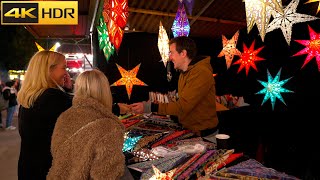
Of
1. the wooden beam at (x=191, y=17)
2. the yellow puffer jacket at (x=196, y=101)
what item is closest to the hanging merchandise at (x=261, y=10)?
the yellow puffer jacket at (x=196, y=101)

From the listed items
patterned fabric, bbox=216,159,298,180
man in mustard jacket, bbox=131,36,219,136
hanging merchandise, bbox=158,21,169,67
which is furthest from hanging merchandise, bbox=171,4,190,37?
patterned fabric, bbox=216,159,298,180

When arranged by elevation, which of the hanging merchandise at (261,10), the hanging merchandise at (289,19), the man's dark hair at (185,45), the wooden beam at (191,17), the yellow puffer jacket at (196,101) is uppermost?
the wooden beam at (191,17)

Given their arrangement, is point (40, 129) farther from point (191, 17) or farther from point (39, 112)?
point (191, 17)

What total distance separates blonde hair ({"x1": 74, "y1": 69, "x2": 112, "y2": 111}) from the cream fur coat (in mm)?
93

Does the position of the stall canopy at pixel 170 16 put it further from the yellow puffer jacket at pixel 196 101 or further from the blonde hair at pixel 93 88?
the blonde hair at pixel 93 88

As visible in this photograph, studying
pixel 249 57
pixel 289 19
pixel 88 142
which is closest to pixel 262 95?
pixel 249 57

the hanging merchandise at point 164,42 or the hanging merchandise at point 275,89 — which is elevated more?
the hanging merchandise at point 164,42

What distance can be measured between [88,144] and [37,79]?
3.41 ft

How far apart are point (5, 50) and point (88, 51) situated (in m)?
19.0

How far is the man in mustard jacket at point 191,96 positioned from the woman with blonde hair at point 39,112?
87 cm

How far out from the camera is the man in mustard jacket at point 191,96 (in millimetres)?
2859

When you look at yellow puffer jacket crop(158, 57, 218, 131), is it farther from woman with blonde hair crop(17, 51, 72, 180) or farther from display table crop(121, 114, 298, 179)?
woman with blonde hair crop(17, 51, 72, 180)

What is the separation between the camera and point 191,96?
2834 millimetres

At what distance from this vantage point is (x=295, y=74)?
5.36 meters
